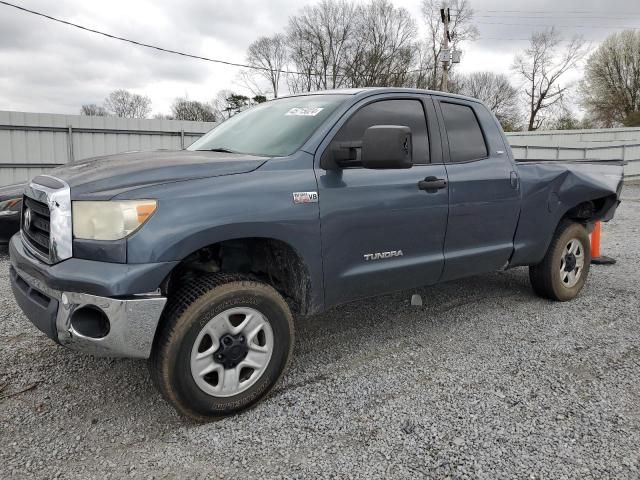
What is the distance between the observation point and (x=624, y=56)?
40.9m

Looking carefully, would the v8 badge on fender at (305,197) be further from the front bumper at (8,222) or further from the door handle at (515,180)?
the front bumper at (8,222)

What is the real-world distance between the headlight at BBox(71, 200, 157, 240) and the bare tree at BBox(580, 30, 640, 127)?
4488cm

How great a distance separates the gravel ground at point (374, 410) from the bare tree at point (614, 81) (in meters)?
42.9

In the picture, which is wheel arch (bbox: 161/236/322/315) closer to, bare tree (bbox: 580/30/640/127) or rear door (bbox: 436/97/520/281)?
rear door (bbox: 436/97/520/281)

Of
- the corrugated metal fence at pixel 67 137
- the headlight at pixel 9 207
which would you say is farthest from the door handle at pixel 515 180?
the corrugated metal fence at pixel 67 137

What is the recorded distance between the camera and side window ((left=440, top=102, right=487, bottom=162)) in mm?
3713

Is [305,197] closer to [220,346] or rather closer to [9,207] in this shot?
[220,346]

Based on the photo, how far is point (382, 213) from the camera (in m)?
3.10

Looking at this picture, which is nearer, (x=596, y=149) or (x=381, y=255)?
(x=381, y=255)

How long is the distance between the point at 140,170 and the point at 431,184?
1.88 m

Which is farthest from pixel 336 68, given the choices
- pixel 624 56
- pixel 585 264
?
pixel 585 264

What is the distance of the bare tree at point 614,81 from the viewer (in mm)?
40219

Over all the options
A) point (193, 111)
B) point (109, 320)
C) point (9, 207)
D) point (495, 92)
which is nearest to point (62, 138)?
point (9, 207)

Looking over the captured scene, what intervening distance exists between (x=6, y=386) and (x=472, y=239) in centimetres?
324
